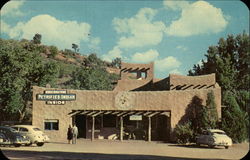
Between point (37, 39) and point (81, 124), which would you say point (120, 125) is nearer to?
point (81, 124)

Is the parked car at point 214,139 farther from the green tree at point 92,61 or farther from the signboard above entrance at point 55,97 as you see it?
the green tree at point 92,61

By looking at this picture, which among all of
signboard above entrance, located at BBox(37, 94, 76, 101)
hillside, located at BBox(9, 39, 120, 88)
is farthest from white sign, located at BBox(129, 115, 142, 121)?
hillside, located at BBox(9, 39, 120, 88)

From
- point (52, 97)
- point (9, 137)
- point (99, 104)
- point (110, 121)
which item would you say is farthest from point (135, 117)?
point (9, 137)

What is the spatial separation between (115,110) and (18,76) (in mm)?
15429

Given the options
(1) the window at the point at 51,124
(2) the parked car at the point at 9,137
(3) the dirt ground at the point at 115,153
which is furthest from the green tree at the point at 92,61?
(2) the parked car at the point at 9,137

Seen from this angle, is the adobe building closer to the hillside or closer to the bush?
the bush

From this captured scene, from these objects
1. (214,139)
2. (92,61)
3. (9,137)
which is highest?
(92,61)

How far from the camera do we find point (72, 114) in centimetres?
3080

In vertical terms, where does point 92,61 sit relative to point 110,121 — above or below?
above

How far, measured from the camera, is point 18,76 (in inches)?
1597

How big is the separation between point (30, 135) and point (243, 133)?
16392mm

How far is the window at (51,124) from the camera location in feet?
101

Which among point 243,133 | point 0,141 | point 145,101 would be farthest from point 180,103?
point 0,141

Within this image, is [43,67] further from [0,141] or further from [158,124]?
[0,141]
